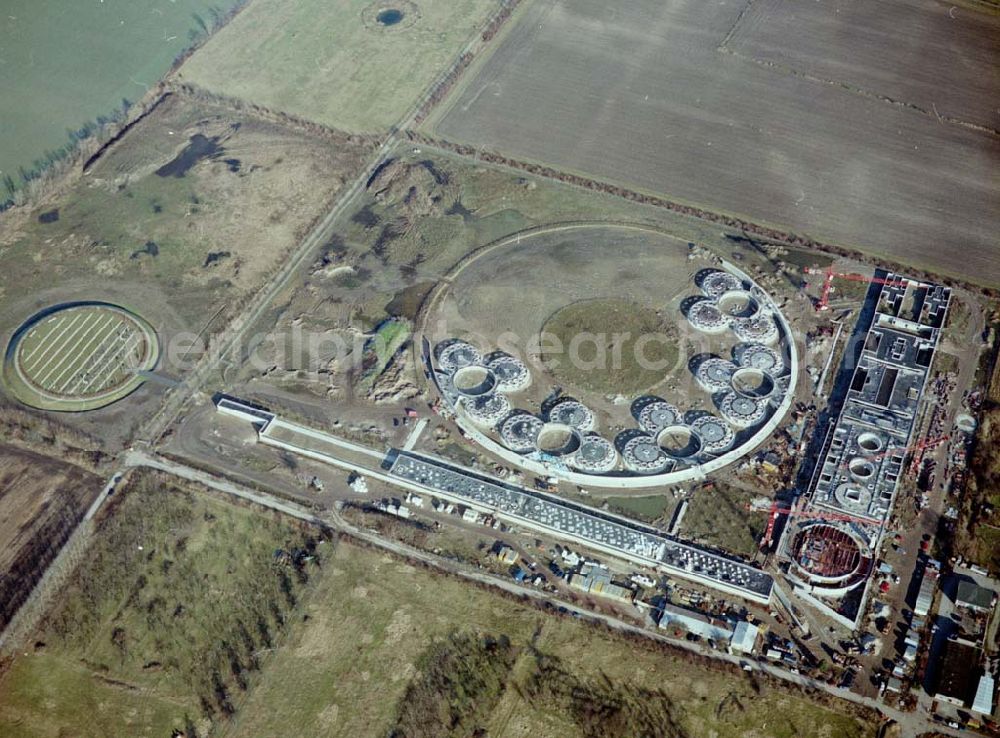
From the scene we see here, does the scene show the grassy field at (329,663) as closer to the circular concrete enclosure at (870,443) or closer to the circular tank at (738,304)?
the circular concrete enclosure at (870,443)

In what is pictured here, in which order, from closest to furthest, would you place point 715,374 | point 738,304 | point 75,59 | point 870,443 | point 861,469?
point 861,469 → point 870,443 → point 715,374 → point 738,304 → point 75,59

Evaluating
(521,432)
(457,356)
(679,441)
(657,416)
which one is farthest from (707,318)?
(457,356)

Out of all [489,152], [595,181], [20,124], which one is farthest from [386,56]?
[20,124]

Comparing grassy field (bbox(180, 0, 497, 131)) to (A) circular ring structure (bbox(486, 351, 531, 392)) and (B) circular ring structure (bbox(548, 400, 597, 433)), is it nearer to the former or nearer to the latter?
(A) circular ring structure (bbox(486, 351, 531, 392))

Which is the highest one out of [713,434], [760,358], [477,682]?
[760,358]

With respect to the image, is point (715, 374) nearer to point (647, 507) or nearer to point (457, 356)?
point (647, 507)

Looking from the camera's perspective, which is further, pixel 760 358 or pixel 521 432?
pixel 760 358
